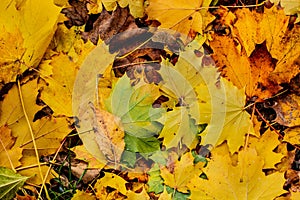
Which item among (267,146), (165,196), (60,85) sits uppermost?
(60,85)

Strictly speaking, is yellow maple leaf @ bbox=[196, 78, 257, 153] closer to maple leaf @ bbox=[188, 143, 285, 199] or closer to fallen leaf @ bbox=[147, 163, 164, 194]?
maple leaf @ bbox=[188, 143, 285, 199]

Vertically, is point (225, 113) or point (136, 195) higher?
point (225, 113)

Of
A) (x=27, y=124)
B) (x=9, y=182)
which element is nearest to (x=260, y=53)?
(x=27, y=124)

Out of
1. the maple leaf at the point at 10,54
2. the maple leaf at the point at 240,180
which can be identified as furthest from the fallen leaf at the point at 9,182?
the maple leaf at the point at 240,180

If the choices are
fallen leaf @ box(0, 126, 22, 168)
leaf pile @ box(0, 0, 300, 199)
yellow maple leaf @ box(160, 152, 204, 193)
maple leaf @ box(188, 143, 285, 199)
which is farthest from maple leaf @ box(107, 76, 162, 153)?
fallen leaf @ box(0, 126, 22, 168)

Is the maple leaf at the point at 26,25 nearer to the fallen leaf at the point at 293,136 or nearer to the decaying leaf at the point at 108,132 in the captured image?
the decaying leaf at the point at 108,132

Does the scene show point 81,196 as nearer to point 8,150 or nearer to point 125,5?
point 8,150

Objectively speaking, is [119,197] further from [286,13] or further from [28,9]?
[286,13]

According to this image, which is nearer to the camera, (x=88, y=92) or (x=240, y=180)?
(x=240, y=180)
